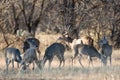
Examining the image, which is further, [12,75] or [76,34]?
[76,34]

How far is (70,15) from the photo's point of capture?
88.4 ft

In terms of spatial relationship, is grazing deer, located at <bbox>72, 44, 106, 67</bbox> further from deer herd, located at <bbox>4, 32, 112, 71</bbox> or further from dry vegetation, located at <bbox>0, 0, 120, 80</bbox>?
dry vegetation, located at <bbox>0, 0, 120, 80</bbox>

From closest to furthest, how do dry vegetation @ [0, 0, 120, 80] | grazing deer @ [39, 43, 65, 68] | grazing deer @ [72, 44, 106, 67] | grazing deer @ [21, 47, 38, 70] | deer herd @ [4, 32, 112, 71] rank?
1. grazing deer @ [21, 47, 38, 70]
2. deer herd @ [4, 32, 112, 71]
3. grazing deer @ [39, 43, 65, 68]
4. grazing deer @ [72, 44, 106, 67]
5. dry vegetation @ [0, 0, 120, 80]

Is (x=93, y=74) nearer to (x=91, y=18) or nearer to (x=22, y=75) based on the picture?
(x=22, y=75)

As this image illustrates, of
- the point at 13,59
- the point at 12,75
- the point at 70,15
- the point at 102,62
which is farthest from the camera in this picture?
the point at 70,15

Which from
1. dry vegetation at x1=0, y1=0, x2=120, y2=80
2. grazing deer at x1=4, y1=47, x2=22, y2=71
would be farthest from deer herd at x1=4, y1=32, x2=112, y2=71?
dry vegetation at x1=0, y1=0, x2=120, y2=80

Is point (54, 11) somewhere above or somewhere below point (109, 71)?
above

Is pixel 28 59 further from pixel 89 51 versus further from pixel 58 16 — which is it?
pixel 58 16

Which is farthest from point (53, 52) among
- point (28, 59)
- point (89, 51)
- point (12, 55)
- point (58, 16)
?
point (58, 16)

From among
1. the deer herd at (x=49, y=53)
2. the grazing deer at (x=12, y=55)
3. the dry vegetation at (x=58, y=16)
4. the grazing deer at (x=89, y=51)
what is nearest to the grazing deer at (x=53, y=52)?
the deer herd at (x=49, y=53)

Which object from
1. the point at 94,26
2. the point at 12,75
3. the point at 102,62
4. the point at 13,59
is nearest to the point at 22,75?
the point at 12,75

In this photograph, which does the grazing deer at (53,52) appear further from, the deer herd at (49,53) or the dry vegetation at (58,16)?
the dry vegetation at (58,16)

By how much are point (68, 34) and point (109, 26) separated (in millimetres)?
3231

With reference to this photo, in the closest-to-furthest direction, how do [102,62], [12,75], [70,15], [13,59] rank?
[12,75] → [13,59] → [102,62] → [70,15]
